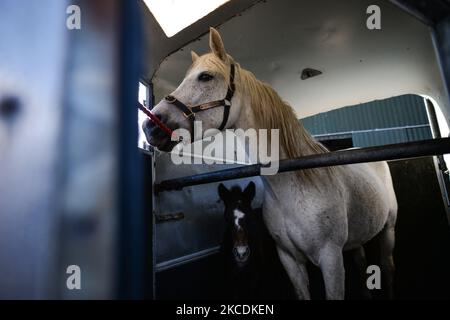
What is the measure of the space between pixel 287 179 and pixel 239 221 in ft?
1.81

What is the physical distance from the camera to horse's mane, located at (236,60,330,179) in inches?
49.1

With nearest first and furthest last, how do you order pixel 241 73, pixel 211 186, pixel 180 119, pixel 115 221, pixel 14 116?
pixel 115 221, pixel 14 116, pixel 180 119, pixel 241 73, pixel 211 186

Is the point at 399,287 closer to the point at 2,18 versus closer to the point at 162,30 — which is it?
the point at 162,30

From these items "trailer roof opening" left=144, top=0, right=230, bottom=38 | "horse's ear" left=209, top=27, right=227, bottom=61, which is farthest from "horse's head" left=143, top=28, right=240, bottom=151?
"trailer roof opening" left=144, top=0, right=230, bottom=38

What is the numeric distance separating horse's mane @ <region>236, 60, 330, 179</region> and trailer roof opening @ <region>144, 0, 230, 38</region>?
1.25 ft

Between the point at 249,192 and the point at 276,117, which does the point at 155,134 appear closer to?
the point at 276,117

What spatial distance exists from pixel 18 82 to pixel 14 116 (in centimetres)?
6

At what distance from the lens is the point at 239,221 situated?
5.35 ft

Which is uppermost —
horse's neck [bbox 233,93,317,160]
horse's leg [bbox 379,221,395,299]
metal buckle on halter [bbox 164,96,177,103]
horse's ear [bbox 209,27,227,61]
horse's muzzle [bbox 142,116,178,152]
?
horse's ear [bbox 209,27,227,61]

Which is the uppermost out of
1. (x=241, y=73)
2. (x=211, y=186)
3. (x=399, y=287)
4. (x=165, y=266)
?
(x=241, y=73)

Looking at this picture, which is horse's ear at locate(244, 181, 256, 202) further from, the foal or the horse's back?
the horse's back

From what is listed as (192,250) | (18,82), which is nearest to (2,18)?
(18,82)

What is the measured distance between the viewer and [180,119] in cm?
113

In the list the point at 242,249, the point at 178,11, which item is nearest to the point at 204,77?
the point at 178,11
